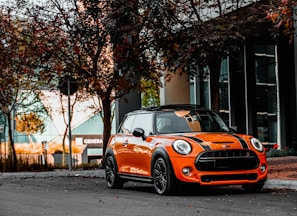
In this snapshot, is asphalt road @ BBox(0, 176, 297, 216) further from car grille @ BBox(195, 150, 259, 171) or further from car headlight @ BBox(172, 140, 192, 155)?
car headlight @ BBox(172, 140, 192, 155)

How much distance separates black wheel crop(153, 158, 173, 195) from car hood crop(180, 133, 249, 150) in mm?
682

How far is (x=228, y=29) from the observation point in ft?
59.8

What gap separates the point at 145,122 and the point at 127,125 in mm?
934

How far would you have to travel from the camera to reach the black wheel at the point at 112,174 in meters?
16.4

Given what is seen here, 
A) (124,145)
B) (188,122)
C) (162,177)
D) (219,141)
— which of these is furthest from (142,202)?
(124,145)

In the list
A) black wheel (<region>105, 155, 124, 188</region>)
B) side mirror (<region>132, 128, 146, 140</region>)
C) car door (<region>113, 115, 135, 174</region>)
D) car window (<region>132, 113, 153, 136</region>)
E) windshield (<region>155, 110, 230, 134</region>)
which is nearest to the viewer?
windshield (<region>155, 110, 230, 134</region>)

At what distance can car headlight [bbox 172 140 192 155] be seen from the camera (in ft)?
44.9

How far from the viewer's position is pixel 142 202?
12.7 meters

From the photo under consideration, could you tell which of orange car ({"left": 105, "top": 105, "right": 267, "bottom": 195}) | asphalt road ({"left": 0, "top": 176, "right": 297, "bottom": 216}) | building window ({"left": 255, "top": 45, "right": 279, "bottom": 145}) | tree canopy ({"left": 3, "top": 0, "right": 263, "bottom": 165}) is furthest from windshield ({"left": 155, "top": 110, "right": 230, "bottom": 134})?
building window ({"left": 255, "top": 45, "right": 279, "bottom": 145})

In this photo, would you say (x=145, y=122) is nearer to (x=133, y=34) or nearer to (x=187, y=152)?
(x=187, y=152)

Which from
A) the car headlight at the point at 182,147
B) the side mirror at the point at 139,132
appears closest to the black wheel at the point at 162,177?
the car headlight at the point at 182,147

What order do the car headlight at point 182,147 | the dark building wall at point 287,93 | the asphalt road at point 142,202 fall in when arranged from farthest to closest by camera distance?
the dark building wall at point 287,93 < the car headlight at point 182,147 < the asphalt road at point 142,202

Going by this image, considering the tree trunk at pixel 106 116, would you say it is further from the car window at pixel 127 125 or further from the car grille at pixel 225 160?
the car grille at pixel 225 160

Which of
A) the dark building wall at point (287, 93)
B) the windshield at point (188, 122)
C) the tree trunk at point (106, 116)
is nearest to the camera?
the windshield at point (188, 122)
